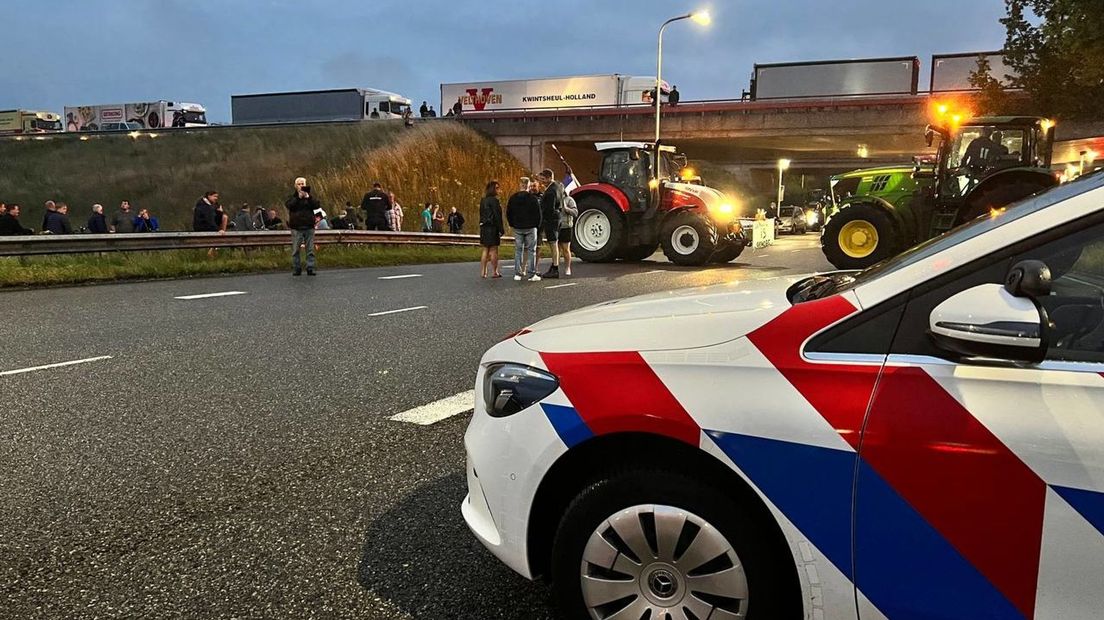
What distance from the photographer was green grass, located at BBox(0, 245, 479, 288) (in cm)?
1204

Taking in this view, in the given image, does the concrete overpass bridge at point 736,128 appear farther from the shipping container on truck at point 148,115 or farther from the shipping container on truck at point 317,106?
the shipping container on truck at point 148,115

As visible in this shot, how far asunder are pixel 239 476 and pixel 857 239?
12017 mm

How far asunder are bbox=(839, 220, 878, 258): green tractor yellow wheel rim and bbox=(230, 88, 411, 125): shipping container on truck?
39977mm

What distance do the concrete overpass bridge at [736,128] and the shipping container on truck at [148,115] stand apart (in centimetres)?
2439

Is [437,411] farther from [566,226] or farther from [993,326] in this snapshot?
[566,226]

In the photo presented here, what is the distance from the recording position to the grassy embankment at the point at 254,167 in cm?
3900

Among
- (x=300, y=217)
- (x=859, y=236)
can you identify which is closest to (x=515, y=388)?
(x=300, y=217)

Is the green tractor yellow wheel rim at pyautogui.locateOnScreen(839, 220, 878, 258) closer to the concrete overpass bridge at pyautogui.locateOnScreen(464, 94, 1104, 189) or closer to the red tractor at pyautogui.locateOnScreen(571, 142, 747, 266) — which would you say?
the red tractor at pyautogui.locateOnScreen(571, 142, 747, 266)

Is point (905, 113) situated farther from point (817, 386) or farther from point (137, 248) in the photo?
point (817, 386)

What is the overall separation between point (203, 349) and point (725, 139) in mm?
38444

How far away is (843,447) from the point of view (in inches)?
69.4

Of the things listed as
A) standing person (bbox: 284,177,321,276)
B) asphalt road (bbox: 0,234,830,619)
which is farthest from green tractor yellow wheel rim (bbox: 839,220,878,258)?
standing person (bbox: 284,177,321,276)

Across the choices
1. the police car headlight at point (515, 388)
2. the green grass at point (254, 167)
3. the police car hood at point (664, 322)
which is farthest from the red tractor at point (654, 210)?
the green grass at point (254, 167)

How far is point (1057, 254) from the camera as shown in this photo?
5.75 feet
